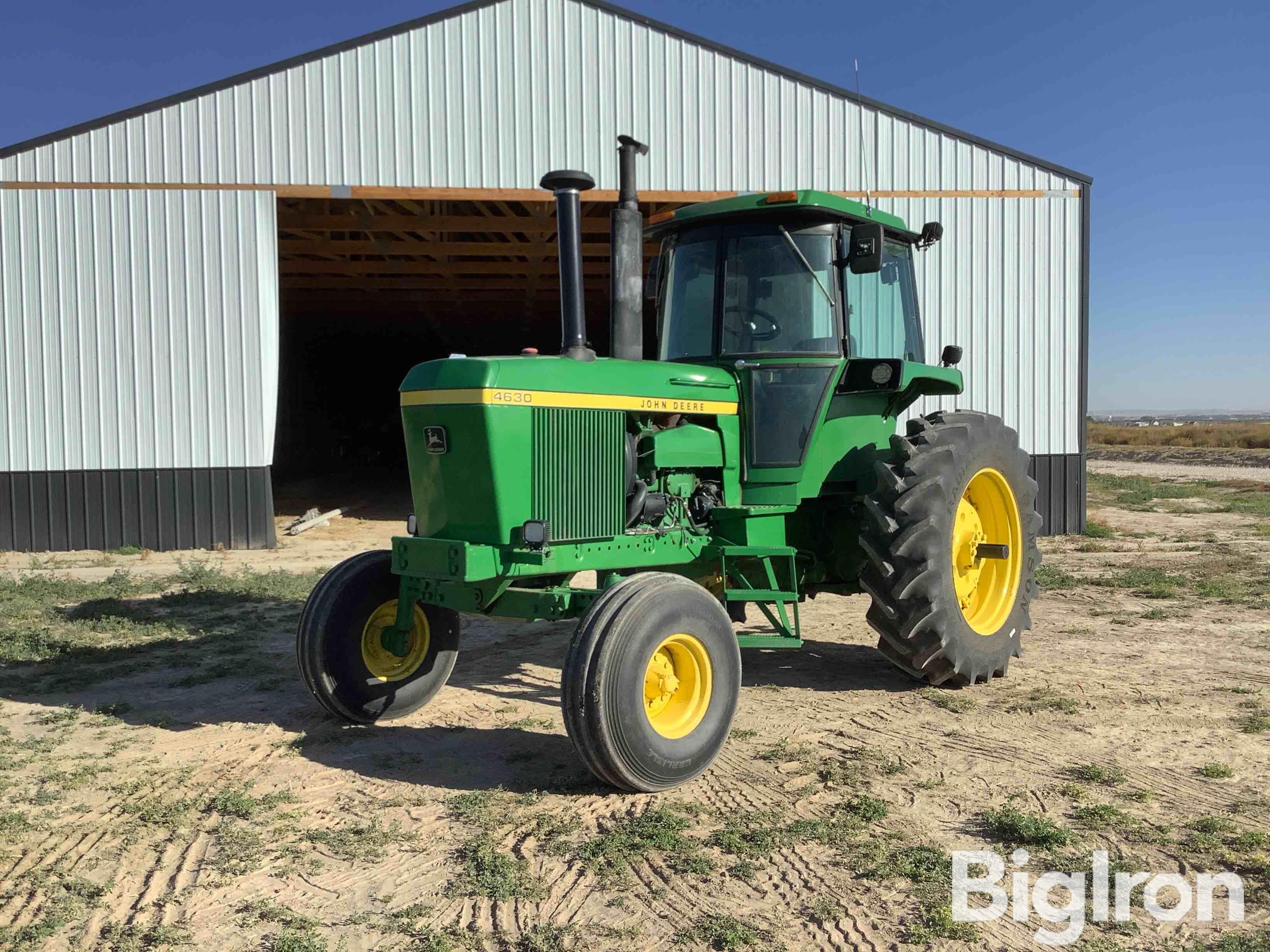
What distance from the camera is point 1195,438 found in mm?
44625

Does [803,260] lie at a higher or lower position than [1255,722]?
higher

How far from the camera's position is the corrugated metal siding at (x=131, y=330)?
480 inches

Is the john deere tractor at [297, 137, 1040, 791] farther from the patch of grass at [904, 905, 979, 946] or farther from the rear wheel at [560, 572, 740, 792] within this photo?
the patch of grass at [904, 905, 979, 946]

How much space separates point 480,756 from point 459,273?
1492 centimetres

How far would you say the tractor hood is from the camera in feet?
15.0

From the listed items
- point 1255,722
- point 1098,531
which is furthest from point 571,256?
point 1098,531

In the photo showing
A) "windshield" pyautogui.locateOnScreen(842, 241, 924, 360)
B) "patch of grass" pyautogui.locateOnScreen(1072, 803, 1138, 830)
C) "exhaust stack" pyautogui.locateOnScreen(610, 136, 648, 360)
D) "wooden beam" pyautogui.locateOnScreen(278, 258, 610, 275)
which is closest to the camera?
"patch of grass" pyautogui.locateOnScreen(1072, 803, 1138, 830)

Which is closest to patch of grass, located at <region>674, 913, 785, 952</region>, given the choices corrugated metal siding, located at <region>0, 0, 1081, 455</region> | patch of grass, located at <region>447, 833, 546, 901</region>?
patch of grass, located at <region>447, 833, 546, 901</region>

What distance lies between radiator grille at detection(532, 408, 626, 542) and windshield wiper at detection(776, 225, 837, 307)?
57.3 inches

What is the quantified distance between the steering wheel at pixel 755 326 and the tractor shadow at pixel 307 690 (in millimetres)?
2037

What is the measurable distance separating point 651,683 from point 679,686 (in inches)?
6.0

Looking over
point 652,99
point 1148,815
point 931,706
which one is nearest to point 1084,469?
point 652,99

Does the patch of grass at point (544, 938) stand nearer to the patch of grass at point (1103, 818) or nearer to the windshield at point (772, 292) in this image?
the patch of grass at point (1103, 818)

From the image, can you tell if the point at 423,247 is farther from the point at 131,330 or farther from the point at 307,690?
the point at 307,690
